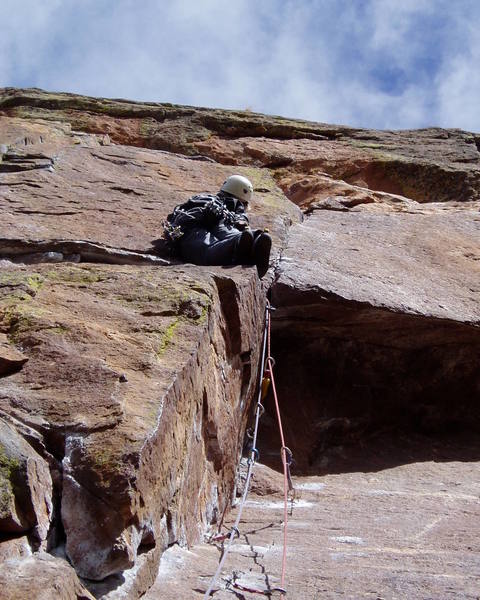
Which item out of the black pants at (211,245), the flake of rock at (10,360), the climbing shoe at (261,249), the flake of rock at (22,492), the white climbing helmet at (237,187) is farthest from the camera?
the white climbing helmet at (237,187)

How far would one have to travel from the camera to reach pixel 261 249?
241 inches

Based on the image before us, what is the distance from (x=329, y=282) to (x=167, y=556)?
11.7 feet

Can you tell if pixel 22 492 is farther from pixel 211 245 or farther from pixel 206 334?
pixel 211 245

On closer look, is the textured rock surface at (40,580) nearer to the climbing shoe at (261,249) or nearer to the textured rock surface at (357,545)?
the textured rock surface at (357,545)

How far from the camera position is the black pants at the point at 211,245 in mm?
6262

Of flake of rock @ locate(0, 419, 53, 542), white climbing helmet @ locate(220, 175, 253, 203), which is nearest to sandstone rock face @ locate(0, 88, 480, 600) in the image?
flake of rock @ locate(0, 419, 53, 542)

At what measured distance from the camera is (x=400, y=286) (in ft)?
23.0

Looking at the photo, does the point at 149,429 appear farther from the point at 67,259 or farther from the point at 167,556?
the point at 67,259

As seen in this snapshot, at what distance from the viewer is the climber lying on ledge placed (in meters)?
6.15

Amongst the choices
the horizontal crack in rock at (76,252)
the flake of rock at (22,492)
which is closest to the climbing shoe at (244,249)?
the horizontal crack in rock at (76,252)

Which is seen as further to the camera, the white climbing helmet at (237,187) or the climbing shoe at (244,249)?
the white climbing helmet at (237,187)

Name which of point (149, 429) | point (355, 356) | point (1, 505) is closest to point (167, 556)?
point (149, 429)

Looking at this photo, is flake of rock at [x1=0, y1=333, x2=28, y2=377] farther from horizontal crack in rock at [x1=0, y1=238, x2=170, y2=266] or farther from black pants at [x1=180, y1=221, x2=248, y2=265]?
horizontal crack in rock at [x1=0, y1=238, x2=170, y2=266]

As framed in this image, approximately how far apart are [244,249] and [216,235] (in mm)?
525
